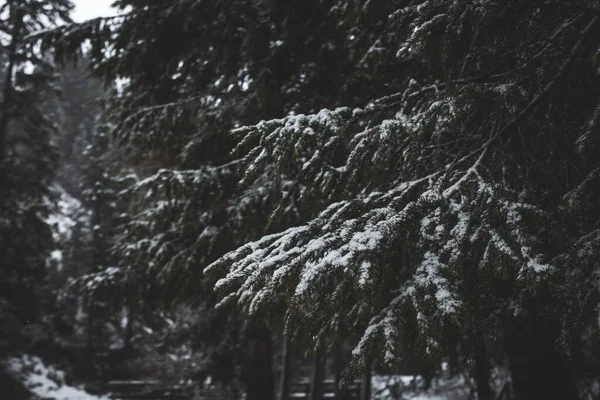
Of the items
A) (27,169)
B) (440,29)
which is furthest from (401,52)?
(27,169)

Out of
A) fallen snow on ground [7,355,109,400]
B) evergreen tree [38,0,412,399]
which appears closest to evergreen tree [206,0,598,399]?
evergreen tree [38,0,412,399]

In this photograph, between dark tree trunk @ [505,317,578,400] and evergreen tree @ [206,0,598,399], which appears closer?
evergreen tree @ [206,0,598,399]

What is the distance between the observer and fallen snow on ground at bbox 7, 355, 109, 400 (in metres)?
17.5

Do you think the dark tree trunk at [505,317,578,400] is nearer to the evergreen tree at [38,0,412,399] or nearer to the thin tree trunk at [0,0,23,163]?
the evergreen tree at [38,0,412,399]

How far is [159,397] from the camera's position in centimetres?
1891

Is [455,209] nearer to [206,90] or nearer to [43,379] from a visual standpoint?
[206,90]

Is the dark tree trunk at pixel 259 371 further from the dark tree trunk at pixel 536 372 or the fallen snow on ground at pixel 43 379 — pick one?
the fallen snow on ground at pixel 43 379

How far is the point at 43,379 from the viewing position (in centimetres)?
1877

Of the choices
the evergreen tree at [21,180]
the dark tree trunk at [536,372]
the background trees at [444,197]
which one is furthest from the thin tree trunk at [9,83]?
the dark tree trunk at [536,372]

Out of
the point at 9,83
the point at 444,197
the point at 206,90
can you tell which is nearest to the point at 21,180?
the point at 9,83

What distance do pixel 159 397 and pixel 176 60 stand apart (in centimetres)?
1633

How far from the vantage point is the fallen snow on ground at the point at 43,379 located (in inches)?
691

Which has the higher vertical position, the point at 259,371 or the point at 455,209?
the point at 455,209

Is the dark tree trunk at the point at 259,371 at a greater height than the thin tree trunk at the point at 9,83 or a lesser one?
lesser
